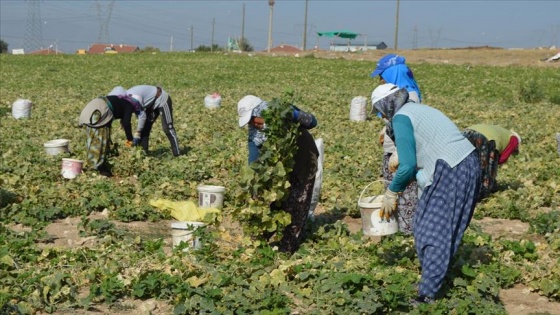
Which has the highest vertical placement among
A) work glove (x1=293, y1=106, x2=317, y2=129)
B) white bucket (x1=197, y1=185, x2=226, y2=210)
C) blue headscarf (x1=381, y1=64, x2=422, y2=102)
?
blue headscarf (x1=381, y1=64, x2=422, y2=102)

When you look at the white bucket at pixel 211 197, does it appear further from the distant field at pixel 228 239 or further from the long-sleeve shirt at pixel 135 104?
the long-sleeve shirt at pixel 135 104

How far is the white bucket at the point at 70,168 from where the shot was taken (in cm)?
1049

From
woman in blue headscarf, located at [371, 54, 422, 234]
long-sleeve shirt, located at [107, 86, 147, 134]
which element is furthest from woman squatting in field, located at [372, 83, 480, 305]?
long-sleeve shirt, located at [107, 86, 147, 134]

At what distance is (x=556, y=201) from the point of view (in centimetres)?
944

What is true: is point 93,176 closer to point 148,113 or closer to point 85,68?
point 148,113

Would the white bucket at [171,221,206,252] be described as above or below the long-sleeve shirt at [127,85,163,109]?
below

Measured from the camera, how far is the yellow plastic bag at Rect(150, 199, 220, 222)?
28.0ft

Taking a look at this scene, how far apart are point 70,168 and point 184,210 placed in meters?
2.52

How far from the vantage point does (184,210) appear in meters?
8.62

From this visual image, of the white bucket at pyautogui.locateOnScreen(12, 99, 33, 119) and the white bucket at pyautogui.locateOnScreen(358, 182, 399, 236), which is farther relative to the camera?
the white bucket at pyautogui.locateOnScreen(12, 99, 33, 119)

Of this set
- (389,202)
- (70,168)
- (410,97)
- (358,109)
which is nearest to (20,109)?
(358,109)

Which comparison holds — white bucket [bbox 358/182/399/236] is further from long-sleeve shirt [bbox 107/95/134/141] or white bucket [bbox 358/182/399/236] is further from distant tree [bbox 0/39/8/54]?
distant tree [bbox 0/39/8/54]

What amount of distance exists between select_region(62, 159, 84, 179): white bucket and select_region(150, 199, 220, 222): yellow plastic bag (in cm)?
198

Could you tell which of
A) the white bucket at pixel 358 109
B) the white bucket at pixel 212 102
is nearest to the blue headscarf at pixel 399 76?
the white bucket at pixel 358 109
